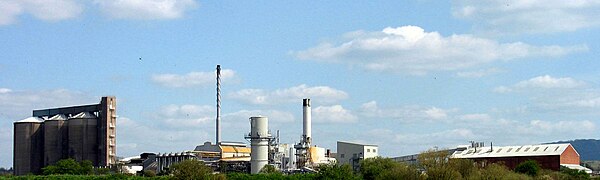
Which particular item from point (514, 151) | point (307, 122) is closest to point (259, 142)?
point (307, 122)

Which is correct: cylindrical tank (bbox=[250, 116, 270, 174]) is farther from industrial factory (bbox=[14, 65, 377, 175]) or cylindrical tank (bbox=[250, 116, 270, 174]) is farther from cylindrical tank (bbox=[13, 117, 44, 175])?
cylindrical tank (bbox=[13, 117, 44, 175])

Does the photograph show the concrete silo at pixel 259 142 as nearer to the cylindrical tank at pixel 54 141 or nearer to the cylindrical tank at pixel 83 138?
the cylindrical tank at pixel 83 138

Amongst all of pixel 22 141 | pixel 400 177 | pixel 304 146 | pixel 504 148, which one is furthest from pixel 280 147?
pixel 400 177

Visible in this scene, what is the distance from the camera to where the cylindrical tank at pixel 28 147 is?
406ft

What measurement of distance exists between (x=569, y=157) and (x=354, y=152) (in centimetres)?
2880

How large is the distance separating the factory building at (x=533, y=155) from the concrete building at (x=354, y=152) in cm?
1145

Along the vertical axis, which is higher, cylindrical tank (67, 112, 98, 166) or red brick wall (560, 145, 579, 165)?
cylindrical tank (67, 112, 98, 166)

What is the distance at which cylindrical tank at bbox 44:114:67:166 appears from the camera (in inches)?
4845

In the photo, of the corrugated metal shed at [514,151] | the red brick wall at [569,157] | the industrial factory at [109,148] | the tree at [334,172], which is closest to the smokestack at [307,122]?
the industrial factory at [109,148]

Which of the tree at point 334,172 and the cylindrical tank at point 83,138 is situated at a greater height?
the cylindrical tank at point 83,138

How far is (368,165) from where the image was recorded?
300 ft

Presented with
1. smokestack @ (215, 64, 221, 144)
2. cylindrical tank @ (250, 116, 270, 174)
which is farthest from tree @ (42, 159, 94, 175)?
cylindrical tank @ (250, 116, 270, 174)

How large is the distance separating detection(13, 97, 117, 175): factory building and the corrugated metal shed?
163 ft

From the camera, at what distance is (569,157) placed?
97.7 m
